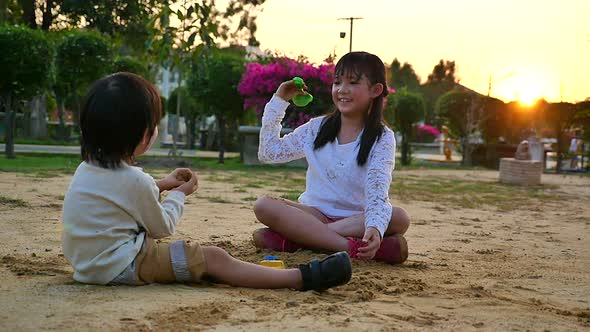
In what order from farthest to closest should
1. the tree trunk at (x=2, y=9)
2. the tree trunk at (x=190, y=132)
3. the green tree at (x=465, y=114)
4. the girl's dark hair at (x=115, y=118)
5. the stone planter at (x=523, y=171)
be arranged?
the tree trunk at (x=190, y=132) → the green tree at (x=465, y=114) → the tree trunk at (x=2, y=9) → the stone planter at (x=523, y=171) → the girl's dark hair at (x=115, y=118)

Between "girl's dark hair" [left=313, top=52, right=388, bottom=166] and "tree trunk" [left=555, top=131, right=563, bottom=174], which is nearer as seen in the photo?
"girl's dark hair" [left=313, top=52, right=388, bottom=166]

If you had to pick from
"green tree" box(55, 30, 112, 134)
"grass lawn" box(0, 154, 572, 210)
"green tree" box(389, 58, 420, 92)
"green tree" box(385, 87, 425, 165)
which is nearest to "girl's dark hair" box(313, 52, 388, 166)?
"grass lawn" box(0, 154, 572, 210)

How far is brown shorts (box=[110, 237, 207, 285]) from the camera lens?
9.87 feet

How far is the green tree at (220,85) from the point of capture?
16.4 meters

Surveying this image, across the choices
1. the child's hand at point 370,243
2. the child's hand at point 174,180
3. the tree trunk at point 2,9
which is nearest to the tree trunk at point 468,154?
the tree trunk at point 2,9

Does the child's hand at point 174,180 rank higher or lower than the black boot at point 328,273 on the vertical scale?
higher

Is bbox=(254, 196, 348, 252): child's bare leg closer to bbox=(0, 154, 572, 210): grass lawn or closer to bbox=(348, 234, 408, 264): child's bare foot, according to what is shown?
bbox=(348, 234, 408, 264): child's bare foot

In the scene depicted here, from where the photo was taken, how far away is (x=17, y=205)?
5.93 meters

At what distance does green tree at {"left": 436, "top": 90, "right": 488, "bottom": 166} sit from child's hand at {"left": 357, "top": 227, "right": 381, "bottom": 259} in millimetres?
18927

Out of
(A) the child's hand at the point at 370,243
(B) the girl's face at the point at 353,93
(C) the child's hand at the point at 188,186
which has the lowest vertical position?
(A) the child's hand at the point at 370,243

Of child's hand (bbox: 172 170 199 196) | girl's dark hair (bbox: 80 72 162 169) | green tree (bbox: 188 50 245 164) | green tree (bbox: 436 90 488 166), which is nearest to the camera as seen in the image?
girl's dark hair (bbox: 80 72 162 169)

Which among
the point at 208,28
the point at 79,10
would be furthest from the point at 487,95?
the point at 208,28

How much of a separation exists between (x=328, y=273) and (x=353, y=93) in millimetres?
1402

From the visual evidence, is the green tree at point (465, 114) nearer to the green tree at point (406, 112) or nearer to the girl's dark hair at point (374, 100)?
the green tree at point (406, 112)
